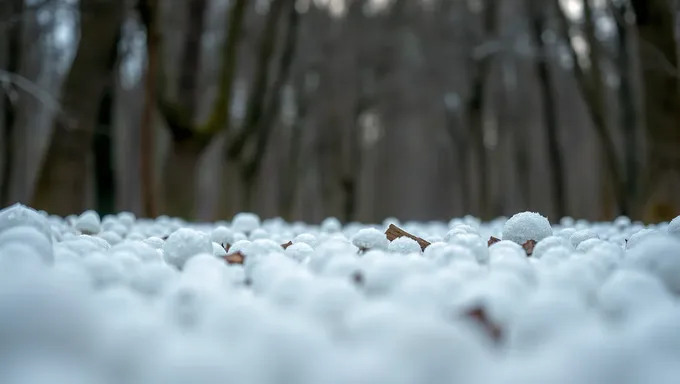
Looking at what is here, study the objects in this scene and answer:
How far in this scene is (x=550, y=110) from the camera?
8180 millimetres

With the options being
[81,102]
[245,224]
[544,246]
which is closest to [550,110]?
[81,102]

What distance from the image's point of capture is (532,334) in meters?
0.76

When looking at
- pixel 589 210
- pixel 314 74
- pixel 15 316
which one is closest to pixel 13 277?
pixel 15 316

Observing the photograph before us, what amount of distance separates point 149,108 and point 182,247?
13.7ft

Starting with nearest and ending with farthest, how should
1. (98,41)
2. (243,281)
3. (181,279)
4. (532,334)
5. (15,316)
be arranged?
(15,316) < (532,334) < (181,279) < (243,281) < (98,41)

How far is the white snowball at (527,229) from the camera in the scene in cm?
176

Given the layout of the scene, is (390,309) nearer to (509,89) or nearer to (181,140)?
(181,140)

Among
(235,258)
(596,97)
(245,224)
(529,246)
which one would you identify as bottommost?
(235,258)

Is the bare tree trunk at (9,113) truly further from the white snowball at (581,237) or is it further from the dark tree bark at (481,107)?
the white snowball at (581,237)

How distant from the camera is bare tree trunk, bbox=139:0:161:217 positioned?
5.11m

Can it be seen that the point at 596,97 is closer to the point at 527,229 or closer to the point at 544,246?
the point at 527,229

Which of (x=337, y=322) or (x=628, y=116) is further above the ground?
(x=628, y=116)

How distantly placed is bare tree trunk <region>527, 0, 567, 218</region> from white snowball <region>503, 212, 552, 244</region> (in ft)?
21.3

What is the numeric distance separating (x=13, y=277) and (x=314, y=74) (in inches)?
539
